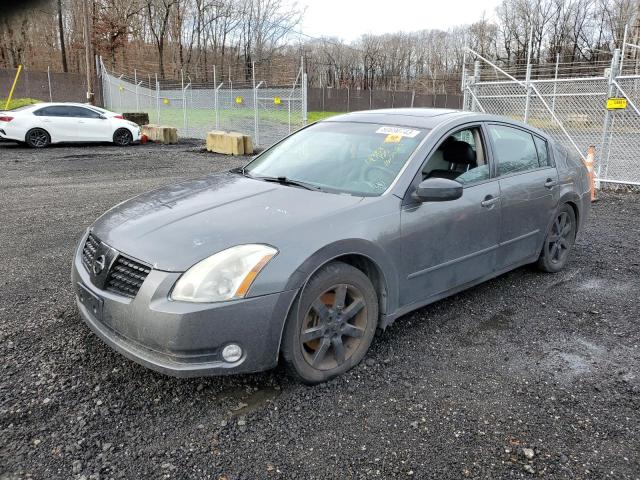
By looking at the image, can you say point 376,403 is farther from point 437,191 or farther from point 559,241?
point 559,241

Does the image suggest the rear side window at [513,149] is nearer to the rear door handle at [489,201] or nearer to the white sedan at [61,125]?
the rear door handle at [489,201]

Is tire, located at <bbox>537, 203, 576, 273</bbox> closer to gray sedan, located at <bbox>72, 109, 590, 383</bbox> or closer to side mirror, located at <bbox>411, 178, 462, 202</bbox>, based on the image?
gray sedan, located at <bbox>72, 109, 590, 383</bbox>

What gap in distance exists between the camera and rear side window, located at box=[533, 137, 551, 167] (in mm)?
4855

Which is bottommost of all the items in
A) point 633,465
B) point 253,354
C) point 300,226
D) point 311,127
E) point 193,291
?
point 633,465

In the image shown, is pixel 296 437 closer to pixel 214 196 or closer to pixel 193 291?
pixel 193 291

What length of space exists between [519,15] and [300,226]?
205 ft

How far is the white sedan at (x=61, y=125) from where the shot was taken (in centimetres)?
1577

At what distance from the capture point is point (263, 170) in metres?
4.16

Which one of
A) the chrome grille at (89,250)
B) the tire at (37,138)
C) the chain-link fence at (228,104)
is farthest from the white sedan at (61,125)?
the chrome grille at (89,250)

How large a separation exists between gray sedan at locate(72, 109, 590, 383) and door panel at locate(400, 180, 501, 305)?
0.04 ft

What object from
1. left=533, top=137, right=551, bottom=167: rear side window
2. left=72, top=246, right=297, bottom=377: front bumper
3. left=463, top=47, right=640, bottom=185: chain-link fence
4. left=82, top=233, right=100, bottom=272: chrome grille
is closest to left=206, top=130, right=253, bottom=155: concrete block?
left=463, top=47, right=640, bottom=185: chain-link fence

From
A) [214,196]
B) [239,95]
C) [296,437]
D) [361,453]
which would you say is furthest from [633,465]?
[239,95]

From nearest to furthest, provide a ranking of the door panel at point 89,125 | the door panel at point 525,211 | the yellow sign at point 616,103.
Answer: the door panel at point 525,211, the yellow sign at point 616,103, the door panel at point 89,125

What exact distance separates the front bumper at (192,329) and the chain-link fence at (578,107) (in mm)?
8744
